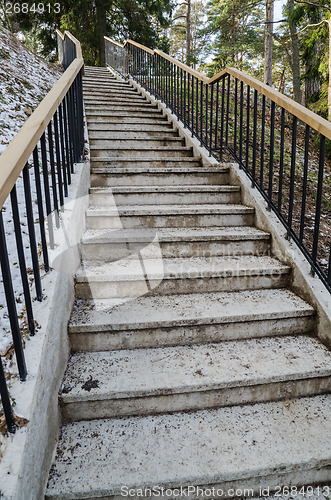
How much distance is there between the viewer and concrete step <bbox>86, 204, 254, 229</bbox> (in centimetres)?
268

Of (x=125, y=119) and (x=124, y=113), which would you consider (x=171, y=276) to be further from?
(x=124, y=113)

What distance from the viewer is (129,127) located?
4656mm

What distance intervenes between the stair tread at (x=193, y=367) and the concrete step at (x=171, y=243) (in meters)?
0.80

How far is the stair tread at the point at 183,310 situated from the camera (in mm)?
1910

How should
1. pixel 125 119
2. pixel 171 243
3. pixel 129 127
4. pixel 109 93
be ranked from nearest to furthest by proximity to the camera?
pixel 171 243
pixel 129 127
pixel 125 119
pixel 109 93

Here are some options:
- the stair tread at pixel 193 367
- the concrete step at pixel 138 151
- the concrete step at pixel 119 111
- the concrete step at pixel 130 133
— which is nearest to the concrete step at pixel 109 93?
the concrete step at pixel 119 111

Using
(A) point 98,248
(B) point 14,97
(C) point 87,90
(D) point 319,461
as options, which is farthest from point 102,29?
(D) point 319,461

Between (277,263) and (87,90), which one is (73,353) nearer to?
(277,263)

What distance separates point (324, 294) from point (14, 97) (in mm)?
4503

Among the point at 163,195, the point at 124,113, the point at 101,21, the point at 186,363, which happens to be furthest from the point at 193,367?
the point at 101,21

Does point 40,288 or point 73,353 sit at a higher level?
point 40,288

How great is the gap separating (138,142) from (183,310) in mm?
2943

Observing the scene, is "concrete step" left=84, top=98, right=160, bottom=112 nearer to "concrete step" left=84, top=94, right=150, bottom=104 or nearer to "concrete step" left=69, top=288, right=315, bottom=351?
"concrete step" left=84, top=94, right=150, bottom=104

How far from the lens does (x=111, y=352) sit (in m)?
1.92
